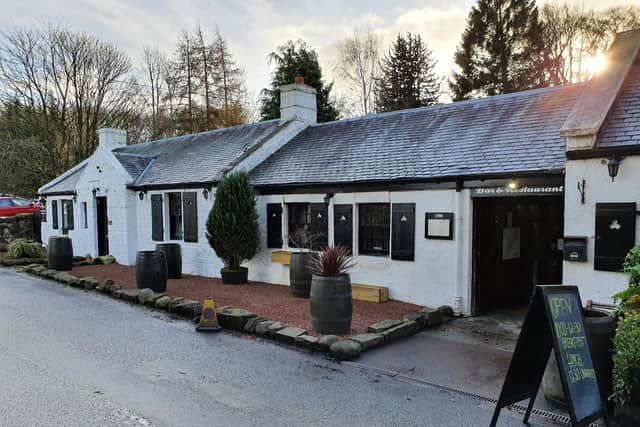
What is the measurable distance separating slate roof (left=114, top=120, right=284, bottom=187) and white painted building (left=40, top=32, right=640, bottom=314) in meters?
0.11

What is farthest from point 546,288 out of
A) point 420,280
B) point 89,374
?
point 89,374

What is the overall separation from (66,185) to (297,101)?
11.8 meters

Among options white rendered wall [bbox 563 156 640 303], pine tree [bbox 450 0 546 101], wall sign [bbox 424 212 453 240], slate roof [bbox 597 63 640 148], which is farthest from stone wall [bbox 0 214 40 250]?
pine tree [bbox 450 0 546 101]

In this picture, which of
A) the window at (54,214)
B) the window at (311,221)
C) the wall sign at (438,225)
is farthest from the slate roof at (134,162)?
the wall sign at (438,225)

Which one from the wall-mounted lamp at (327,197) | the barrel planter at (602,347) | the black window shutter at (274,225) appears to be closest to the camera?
the barrel planter at (602,347)

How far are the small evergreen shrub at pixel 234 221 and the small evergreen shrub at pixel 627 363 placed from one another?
342 inches

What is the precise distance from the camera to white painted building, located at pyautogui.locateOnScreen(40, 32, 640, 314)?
21.5ft

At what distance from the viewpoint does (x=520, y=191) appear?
23.7ft

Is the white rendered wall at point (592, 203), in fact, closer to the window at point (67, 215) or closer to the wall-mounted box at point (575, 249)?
the wall-mounted box at point (575, 249)

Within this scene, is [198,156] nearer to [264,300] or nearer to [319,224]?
[319,224]

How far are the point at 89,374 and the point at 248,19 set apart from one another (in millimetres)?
11160

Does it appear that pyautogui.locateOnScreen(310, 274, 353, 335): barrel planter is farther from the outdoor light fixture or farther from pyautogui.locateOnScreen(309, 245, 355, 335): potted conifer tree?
the outdoor light fixture

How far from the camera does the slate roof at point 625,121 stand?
6.13 m

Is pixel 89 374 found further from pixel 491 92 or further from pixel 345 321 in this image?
pixel 491 92
